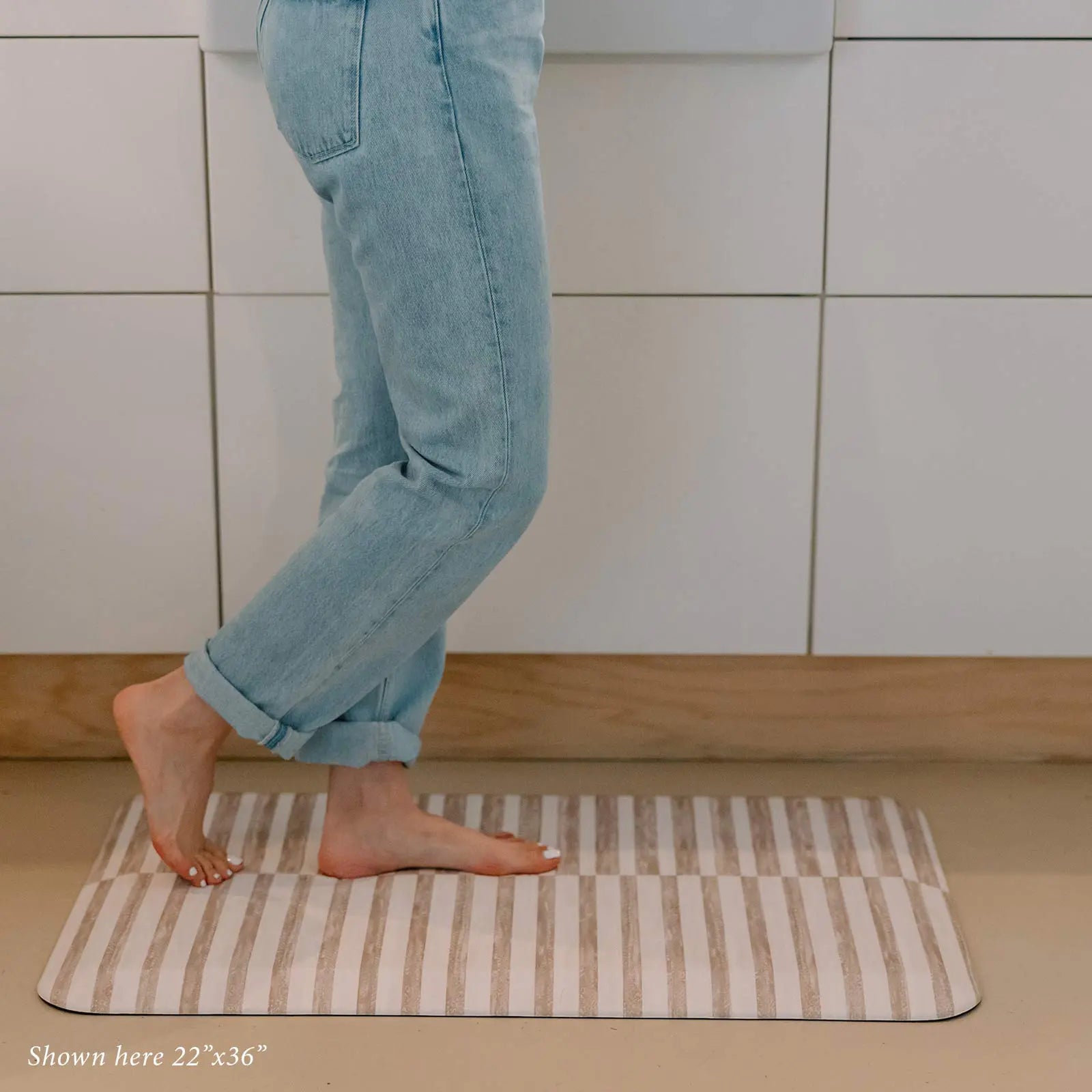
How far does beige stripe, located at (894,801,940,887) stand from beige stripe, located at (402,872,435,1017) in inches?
18.8

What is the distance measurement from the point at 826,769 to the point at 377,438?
2.28 feet

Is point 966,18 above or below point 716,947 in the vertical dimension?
above

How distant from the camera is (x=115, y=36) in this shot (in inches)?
52.4

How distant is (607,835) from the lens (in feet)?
4.55

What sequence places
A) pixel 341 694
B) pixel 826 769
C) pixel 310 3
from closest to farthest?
pixel 310 3
pixel 341 694
pixel 826 769

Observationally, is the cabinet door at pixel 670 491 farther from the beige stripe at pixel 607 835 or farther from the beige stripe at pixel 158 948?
the beige stripe at pixel 158 948

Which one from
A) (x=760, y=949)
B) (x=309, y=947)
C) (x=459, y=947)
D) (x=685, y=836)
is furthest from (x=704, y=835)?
(x=309, y=947)

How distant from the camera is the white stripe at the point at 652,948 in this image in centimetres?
112

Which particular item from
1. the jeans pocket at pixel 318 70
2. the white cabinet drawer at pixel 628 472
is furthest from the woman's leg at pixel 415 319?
the white cabinet drawer at pixel 628 472

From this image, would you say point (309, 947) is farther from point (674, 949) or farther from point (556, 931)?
point (674, 949)

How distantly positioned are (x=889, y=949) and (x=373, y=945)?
451 mm

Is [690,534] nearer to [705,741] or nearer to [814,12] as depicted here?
[705,741]

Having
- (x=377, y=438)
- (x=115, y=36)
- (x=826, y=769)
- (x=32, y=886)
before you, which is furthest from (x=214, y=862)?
(x=115, y=36)

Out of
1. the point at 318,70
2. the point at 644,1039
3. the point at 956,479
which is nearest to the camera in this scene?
the point at 318,70
